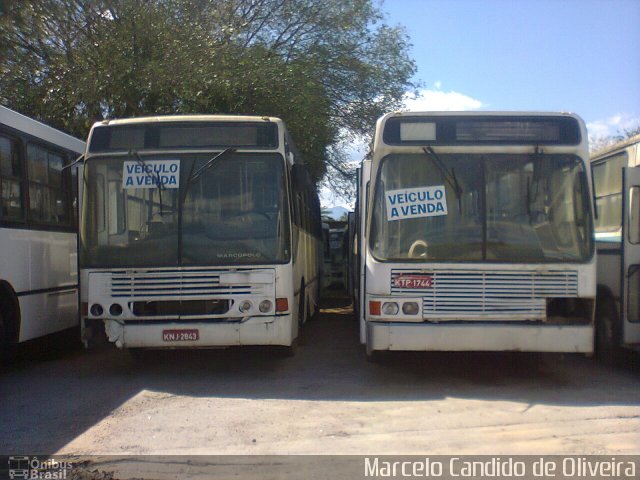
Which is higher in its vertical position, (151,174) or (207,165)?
(207,165)

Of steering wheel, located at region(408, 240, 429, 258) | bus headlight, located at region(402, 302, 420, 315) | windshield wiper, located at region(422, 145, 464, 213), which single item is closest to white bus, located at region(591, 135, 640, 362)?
windshield wiper, located at region(422, 145, 464, 213)

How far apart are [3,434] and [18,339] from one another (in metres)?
2.86

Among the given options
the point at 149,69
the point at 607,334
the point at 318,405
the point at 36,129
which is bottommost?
the point at 318,405

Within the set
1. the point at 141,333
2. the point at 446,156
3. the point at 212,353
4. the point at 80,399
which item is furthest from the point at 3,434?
the point at 446,156

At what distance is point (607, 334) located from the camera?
959 cm

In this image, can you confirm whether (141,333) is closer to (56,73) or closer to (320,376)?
(320,376)

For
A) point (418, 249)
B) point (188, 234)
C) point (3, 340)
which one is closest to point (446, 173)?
point (418, 249)

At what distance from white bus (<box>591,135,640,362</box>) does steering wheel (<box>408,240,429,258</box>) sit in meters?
2.63

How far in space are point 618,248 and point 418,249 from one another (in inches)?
114

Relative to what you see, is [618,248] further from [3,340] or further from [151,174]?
[3,340]

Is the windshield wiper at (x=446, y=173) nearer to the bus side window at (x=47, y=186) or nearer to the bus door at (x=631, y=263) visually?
the bus door at (x=631, y=263)

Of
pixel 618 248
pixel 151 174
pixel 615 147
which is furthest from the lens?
pixel 615 147

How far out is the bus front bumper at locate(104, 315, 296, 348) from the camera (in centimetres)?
840

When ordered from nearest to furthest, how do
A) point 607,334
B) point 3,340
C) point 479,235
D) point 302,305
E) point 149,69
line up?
point 479,235, point 3,340, point 607,334, point 302,305, point 149,69
